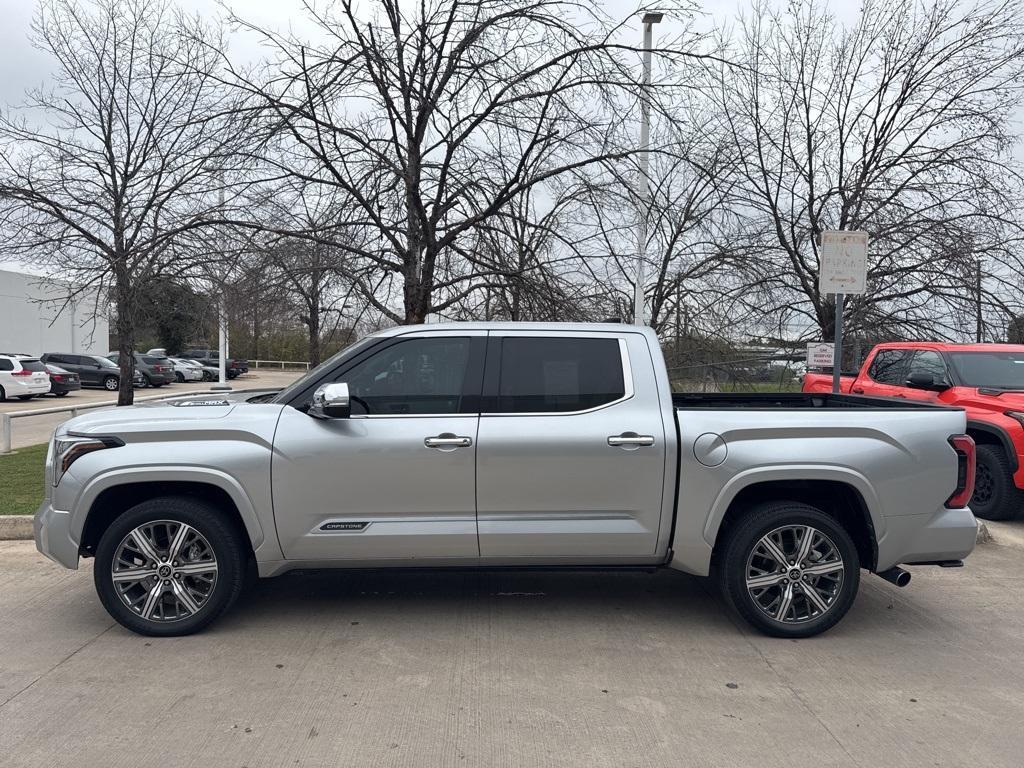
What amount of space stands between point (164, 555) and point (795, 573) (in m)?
3.68

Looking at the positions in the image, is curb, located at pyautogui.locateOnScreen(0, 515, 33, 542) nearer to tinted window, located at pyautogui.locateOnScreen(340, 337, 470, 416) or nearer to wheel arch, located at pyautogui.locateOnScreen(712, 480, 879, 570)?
tinted window, located at pyautogui.locateOnScreen(340, 337, 470, 416)

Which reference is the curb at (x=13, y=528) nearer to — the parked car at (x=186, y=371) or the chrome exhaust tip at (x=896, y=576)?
the chrome exhaust tip at (x=896, y=576)

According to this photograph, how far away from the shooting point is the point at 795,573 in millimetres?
4898

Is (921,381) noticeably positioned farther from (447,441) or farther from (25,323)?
(25,323)

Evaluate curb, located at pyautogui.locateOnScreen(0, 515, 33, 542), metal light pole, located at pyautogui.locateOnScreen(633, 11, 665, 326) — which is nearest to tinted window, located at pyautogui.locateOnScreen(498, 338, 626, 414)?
metal light pole, located at pyautogui.locateOnScreen(633, 11, 665, 326)

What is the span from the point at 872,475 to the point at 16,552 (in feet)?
21.1

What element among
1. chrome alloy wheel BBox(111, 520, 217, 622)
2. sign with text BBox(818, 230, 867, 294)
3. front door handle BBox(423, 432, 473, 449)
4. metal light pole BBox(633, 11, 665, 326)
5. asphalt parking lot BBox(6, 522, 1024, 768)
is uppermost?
metal light pole BBox(633, 11, 665, 326)

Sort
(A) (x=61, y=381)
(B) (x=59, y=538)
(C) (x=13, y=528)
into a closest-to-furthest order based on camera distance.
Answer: (B) (x=59, y=538) → (C) (x=13, y=528) → (A) (x=61, y=381)

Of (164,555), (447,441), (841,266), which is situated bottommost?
(164,555)

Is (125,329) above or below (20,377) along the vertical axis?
above

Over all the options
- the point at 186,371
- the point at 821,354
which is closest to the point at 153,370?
the point at 186,371

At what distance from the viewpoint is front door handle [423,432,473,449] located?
477 cm

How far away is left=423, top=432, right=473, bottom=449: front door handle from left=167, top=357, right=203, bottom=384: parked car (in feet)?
131

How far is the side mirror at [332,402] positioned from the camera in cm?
455
